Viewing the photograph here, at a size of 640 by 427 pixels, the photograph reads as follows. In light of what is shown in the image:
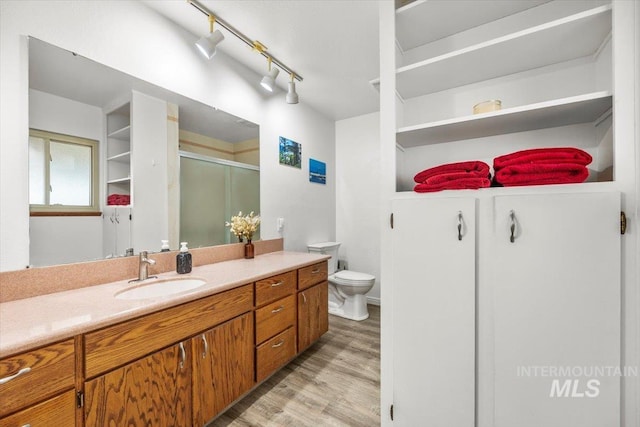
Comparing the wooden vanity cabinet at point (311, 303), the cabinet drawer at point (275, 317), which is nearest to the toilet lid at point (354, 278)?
the wooden vanity cabinet at point (311, 303)

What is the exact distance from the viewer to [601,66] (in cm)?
117

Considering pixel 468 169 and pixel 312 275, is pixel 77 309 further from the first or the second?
pixel 468 169

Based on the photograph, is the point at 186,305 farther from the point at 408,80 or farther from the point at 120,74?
the point at 408,80

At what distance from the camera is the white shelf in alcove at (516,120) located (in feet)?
3.43

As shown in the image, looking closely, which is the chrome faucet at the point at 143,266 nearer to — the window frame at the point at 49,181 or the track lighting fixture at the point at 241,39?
the window frame at the point at 49,181

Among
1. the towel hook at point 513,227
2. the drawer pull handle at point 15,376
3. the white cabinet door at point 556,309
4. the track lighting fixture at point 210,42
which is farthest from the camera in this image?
the track lighting fixture at point 210,42

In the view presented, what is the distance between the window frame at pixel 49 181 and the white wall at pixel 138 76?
55 mm

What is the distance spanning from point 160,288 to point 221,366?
1.92 ft

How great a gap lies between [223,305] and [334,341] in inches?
56.8

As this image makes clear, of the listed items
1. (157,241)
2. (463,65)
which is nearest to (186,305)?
(157,241)

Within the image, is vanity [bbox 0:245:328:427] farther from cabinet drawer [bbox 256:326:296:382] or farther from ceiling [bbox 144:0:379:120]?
ceiling [bbox 144:0:379:120]

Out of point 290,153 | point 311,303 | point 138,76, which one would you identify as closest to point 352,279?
point 311,303

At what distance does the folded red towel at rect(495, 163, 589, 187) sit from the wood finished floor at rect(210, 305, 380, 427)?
1.53 metres

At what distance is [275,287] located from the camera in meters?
1.84
